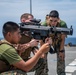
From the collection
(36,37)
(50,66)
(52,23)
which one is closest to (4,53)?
(36,37)

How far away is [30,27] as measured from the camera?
224 inches

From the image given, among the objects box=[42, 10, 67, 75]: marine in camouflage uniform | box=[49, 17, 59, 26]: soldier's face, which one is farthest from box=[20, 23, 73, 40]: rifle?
box=[49, 17, 59, 26]: soldier's face

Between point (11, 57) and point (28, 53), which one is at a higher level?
point (11, 57)

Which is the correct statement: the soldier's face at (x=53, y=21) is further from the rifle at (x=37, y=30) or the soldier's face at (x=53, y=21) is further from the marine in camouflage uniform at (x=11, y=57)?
the marine in camouflage uniform at (x=11, y=57)

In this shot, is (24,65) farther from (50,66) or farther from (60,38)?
(50,66)

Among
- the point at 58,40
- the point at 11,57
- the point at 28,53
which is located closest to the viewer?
the point at 11,57

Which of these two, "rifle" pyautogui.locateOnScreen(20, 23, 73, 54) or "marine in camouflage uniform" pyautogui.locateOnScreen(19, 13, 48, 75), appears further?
"marine in camouflage uniform" pyautogui.locateOnScreen(19, 13, 48, 75)

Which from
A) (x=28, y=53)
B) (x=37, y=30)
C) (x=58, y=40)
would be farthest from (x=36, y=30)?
(x=58, y=40)

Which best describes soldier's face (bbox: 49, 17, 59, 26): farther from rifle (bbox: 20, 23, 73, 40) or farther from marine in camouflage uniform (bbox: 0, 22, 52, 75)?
marine in camouflage uniform (bbox: 0, 22, 52, 75)

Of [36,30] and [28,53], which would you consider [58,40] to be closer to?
[28,53]

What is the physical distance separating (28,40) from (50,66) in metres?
4.83

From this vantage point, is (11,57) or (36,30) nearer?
(11,57)

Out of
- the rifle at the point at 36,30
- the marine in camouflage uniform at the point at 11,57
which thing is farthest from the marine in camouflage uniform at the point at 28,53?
the marine in camouflage uniform at the point at 11,57

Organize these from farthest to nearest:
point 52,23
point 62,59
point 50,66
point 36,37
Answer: point 50,66
point 62,59
point 52,23
point 36,37
